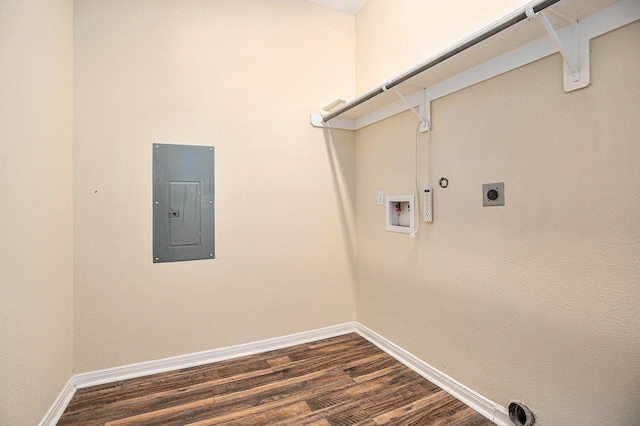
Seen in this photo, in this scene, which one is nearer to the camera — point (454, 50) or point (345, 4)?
point (454, 50)

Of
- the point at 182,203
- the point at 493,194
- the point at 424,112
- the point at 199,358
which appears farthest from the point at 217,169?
the point at 493,194

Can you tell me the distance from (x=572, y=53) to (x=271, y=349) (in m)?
2.79

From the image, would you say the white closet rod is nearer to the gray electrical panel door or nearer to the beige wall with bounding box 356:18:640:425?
the beige wall with bounding box 356:18:640:425

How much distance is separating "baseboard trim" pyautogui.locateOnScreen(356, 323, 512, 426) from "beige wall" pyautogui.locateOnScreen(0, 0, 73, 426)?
2.28 metres

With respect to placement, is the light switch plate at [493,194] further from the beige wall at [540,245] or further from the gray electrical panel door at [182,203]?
the gray electrical panel door at [182,203]

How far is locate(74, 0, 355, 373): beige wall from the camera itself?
208 centimetres

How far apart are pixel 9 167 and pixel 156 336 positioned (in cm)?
147

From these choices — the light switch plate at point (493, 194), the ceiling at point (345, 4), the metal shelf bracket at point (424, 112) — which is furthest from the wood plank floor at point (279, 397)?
the ceiling at point (345, 4)

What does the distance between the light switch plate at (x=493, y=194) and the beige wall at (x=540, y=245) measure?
0.10 ft

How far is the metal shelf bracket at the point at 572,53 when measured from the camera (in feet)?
4.26

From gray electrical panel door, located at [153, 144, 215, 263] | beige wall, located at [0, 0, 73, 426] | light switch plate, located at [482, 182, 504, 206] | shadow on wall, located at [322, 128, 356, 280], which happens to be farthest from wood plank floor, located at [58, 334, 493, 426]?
light switch plate, located at [482, 182, 504, 206]

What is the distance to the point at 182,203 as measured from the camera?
90.5 inches

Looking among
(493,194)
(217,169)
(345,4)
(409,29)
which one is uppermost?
(345,4)

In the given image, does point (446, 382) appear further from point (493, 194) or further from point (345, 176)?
point (345, 176)
